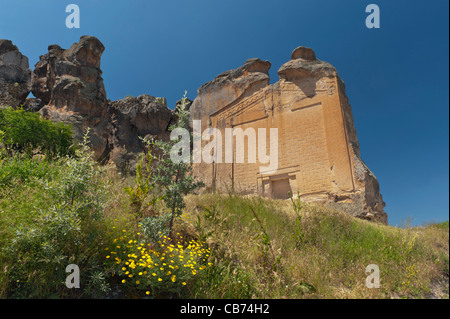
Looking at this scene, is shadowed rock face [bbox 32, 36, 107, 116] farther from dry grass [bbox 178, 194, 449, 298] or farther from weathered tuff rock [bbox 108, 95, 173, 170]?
dry grass [bbox 178, 194, 449, 298]

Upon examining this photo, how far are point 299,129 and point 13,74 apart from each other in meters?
23.2

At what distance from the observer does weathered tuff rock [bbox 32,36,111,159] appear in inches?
779

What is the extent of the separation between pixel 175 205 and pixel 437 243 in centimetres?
907

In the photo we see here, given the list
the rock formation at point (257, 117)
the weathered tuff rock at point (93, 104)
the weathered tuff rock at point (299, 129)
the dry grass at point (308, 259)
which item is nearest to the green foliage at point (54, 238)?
the dry grass at point (308, 259)

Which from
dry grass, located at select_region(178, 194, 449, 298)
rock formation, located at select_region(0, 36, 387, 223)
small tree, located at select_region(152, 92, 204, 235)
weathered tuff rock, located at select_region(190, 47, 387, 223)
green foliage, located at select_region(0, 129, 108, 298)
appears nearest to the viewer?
green foliage, located at select_region(0, 129, 108, 298)

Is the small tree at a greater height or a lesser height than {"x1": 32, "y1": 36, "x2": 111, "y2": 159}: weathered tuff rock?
lesser

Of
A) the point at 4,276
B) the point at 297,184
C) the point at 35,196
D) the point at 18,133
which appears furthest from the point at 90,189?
the point at 297,184

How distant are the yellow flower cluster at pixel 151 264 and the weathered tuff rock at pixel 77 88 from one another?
17337 mm

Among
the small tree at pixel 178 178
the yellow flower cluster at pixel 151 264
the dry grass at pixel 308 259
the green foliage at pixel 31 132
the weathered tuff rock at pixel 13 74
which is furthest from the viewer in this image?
the weathered tuff rock at pixel 13 74

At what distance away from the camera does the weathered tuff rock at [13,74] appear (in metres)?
20.3

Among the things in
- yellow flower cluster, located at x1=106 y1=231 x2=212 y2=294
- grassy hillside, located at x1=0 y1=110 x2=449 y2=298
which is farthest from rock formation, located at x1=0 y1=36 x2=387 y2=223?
yellow flower cluster, located at x1=106 y1=231 x2=212 y2=294

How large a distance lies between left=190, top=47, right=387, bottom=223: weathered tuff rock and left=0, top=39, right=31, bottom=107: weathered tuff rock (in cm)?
1601

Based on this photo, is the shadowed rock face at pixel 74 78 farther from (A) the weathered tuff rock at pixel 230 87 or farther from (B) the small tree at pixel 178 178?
(B) the small tree at pixel 178 178
